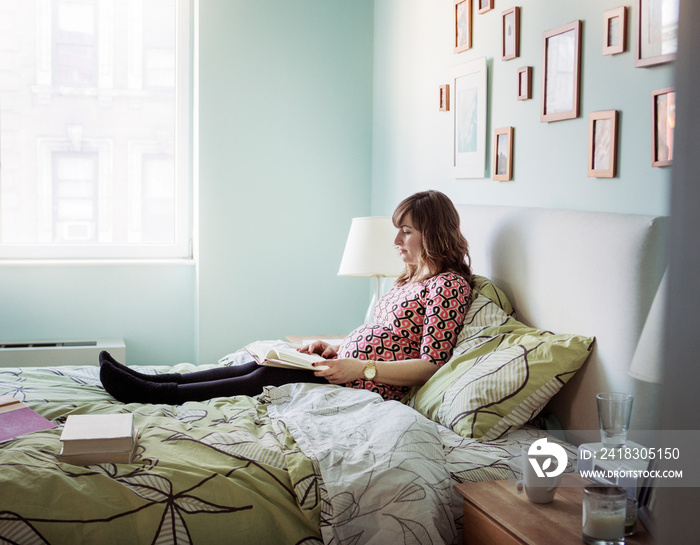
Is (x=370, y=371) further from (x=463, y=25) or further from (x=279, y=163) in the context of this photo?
(x=279, y=163)

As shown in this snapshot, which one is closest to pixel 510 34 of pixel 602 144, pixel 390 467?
pixel 602 144

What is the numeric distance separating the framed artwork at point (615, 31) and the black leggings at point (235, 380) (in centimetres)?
123

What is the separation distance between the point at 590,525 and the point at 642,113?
1048 millimetres

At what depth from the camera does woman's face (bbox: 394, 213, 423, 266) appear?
2359 mm

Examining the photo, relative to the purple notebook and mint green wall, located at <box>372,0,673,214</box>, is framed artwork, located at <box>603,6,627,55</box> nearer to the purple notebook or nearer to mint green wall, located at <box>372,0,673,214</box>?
mint green wall, located at <box>372,0,673,214</box>

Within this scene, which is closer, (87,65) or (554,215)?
(554,215)

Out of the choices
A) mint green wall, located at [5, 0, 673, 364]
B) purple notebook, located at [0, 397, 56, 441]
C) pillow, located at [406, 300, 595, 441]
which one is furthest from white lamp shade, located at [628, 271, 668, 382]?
mint green wall, located at [5, 0, 673, 364]

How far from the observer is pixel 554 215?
1.99 meters

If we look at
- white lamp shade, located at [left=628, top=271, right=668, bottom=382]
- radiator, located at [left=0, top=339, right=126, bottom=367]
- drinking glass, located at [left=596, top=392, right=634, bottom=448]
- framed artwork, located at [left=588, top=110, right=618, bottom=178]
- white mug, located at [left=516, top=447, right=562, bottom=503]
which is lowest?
radiator, located at [left=0, top=339, right=126, bottom=367]

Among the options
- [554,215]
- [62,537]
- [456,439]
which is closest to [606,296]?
[554,215]

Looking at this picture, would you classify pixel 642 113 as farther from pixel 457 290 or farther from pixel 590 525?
pixel 590 525

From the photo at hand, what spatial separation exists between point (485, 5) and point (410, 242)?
0.94m

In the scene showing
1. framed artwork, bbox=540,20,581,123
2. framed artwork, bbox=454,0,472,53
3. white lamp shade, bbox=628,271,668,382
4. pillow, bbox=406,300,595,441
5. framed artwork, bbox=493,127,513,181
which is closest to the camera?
white lamp shade, bbox=628,271,668,382

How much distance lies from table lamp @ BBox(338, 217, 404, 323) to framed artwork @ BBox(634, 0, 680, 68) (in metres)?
1.35
